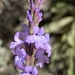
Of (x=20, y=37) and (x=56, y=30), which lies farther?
(x=56, y=30)

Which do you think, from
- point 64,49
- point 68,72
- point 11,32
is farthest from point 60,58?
point 11,32

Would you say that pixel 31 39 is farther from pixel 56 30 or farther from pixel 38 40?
pixel 56 30

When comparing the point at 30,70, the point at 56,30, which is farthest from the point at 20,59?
the point at 56,30

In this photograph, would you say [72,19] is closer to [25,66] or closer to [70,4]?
[70,4]

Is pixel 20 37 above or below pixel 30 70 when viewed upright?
above

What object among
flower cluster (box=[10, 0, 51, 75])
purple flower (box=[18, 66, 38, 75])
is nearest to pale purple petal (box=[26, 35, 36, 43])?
flower cluster (box=[10, 0, 51, 75])

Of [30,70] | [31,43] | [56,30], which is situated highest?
[56,30]
